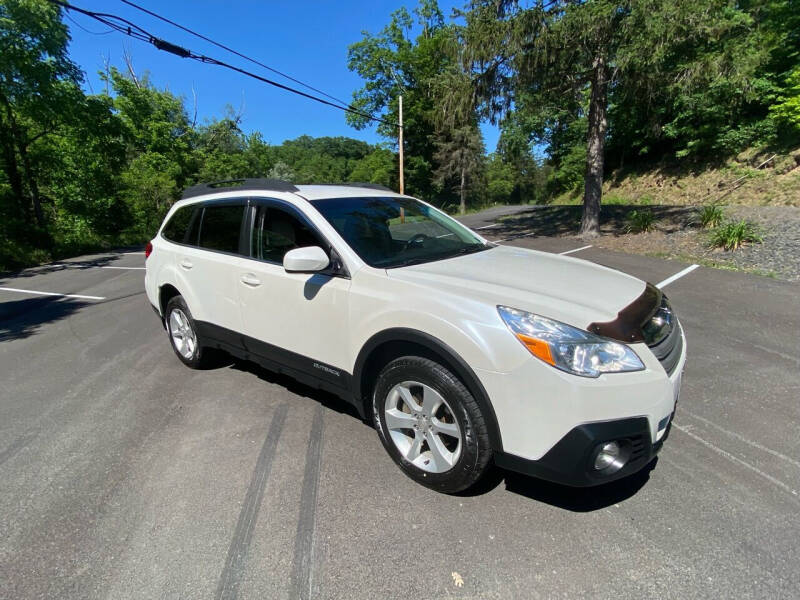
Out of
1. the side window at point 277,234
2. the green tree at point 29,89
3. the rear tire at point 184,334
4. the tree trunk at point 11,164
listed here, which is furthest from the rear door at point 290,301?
the tree trunk at point 11,164

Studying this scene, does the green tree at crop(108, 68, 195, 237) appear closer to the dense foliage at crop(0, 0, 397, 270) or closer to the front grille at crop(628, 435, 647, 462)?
the dense foliage at crop(0, 0, 397, 270)

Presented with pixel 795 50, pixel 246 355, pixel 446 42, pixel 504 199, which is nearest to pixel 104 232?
pixel 446 42

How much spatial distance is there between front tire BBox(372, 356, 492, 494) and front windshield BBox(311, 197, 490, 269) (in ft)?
2.45

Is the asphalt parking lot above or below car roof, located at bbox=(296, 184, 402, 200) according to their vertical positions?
below

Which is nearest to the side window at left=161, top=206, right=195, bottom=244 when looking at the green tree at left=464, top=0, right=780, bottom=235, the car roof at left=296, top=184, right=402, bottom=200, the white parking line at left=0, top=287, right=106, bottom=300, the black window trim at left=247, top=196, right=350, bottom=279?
the black window trim at left=247, top=196, right=350, bottom=279

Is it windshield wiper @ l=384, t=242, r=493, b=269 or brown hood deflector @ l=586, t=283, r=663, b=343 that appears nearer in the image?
brown hood deflector @ l=586, t=283, r=663, b=343

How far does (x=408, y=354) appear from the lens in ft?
7.68

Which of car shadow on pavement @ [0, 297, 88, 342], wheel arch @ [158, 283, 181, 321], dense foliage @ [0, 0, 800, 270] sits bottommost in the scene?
car shadow on pavement @ [0, 297, 88, 342]

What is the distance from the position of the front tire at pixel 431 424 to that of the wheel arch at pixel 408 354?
0.14 ft

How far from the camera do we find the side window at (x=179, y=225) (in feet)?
13.3

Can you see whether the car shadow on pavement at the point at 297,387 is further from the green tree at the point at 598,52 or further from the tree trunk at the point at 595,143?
the tree trunk at the point at 595,143

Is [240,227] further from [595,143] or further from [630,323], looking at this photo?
[595,143]

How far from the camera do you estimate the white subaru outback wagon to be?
74.9 inches

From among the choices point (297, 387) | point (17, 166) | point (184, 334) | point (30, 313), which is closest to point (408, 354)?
point (297, 387)
